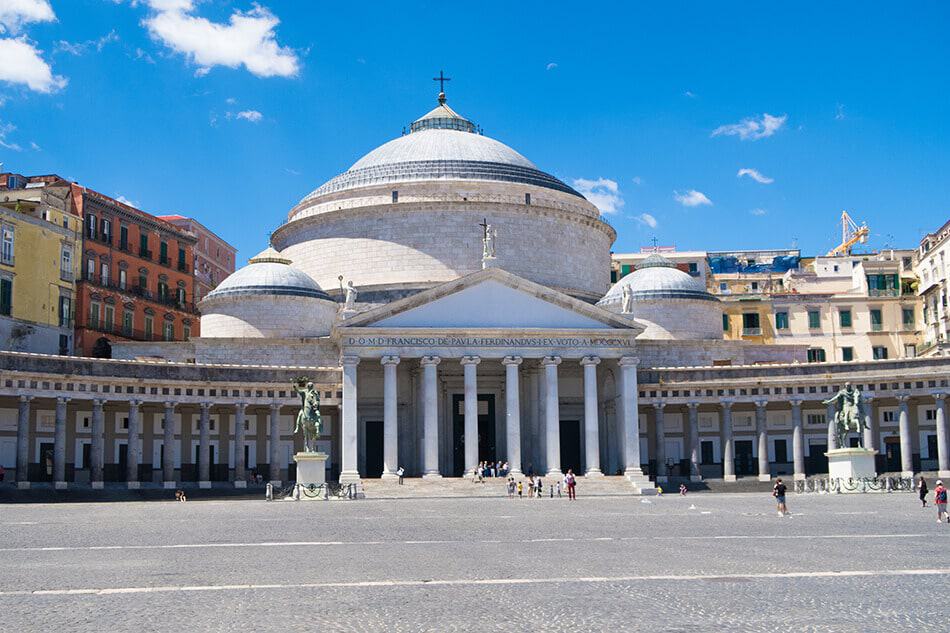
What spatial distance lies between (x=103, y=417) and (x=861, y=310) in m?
52.5

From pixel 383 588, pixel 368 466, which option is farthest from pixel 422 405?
pixel 383 588

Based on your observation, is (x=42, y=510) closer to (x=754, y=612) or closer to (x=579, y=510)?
(x=579, y=510)

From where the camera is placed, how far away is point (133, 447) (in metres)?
63.0

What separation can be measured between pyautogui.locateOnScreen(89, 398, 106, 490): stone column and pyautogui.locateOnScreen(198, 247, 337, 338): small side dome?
1195 centimetres

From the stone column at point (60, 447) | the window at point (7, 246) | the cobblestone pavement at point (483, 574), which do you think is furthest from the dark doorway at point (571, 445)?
the cobblestone pavement at point (483, 574)

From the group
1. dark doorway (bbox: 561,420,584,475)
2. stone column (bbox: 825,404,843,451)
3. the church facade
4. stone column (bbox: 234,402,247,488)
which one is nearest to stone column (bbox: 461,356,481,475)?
the church facade

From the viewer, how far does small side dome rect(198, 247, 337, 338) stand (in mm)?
72688

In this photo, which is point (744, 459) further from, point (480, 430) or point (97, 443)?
point (97, 443)

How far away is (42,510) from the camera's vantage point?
4594 cm

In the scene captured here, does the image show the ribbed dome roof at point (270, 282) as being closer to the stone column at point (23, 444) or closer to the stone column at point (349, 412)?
A: the stone column at point (349, 412)

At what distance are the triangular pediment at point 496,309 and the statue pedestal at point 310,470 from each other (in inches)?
404

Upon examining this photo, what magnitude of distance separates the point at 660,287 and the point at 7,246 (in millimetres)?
38262

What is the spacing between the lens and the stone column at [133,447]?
62.6 metres

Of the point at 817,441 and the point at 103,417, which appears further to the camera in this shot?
the point at 817,441
